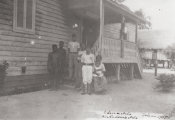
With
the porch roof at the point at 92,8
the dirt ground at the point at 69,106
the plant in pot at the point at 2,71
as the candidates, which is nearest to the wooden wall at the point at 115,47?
the porch roof at the point at 92,8

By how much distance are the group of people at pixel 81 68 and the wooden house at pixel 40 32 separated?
0.78 m

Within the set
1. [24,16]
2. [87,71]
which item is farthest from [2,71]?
[87,71]

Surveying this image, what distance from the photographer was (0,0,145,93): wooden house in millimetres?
8852

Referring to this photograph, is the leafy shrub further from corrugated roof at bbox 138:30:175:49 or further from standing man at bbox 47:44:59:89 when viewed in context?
corrugated roof at bbox 138:30:175:49

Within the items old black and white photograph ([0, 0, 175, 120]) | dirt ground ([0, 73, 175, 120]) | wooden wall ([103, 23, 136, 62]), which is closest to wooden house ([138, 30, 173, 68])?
wooden wall ([103, 23, 136, 62])

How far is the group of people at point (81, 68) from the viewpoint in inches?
371

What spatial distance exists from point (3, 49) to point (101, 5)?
5.05m

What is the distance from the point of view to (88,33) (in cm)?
1464

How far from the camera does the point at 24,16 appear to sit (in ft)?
30.8

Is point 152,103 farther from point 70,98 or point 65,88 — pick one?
point 65,88

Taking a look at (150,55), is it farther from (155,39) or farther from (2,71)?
(2,71)

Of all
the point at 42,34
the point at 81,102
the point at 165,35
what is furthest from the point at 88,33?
the point at 165,35

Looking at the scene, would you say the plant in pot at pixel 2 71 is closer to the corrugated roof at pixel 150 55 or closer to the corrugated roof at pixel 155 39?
the corrugated roof at pixel 155 39

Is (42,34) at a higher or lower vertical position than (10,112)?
higher
